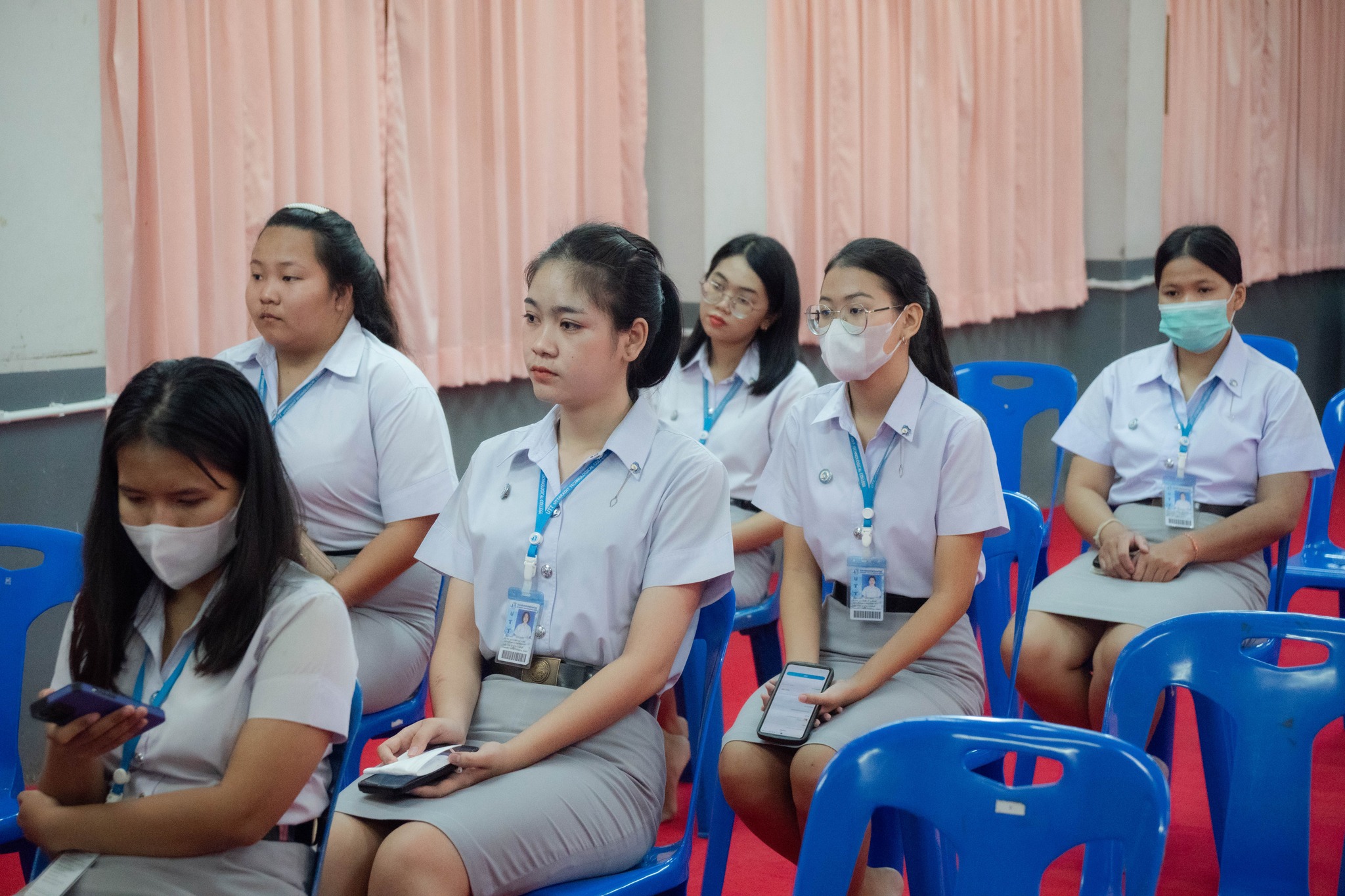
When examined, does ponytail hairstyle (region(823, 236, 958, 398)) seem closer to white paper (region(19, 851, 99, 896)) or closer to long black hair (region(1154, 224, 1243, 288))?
long black hair (region(1154, 224, 1243, 288))

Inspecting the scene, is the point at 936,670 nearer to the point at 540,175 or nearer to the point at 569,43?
the point at 540,175

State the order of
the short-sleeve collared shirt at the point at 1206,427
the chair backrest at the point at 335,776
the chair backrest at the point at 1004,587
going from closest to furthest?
the chair backrest at the point at 335,776 < the chair backrest at the point at 1004,587 < the short-sleeve collared shirt at the point at 1206,427

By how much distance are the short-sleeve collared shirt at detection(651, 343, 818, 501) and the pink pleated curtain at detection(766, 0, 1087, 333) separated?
1493 mm

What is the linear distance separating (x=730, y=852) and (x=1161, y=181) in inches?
204

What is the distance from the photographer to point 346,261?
258cm

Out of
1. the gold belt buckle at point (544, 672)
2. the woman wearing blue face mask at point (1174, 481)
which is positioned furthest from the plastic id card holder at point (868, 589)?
the gold belt buckle at point (544, 672)

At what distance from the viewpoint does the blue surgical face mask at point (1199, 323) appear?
3.20 meters

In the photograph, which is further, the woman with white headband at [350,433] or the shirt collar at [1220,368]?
the shirt collar at [1220,368]

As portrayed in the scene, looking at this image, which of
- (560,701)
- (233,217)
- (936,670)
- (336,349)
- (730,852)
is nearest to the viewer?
(560,701)

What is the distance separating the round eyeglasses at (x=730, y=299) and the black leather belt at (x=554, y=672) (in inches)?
60.3

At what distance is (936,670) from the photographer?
2371 mm

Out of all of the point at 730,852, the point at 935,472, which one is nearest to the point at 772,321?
the point at 935,472

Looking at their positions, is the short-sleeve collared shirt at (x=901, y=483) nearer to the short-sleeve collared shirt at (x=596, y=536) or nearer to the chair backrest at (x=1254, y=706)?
the short-sleeve collared shirt at (x=596, y=536)

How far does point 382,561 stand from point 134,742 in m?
0.91
